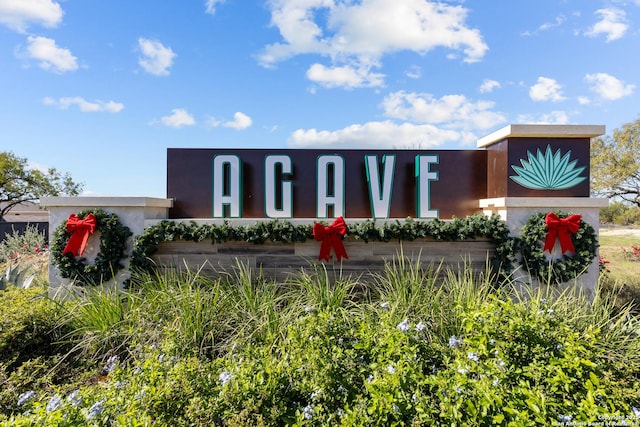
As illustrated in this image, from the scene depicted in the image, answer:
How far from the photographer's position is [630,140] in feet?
75.5

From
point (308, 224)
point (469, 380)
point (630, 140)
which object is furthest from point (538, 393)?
point (630, 140)

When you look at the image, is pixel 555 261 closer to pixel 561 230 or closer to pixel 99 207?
pixel 561 230

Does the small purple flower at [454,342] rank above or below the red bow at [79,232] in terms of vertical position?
below

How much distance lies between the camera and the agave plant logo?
5.07 m

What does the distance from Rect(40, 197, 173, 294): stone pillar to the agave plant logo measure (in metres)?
5.60

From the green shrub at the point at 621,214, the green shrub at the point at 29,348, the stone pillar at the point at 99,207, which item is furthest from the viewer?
the green shrub at the point at 621,214

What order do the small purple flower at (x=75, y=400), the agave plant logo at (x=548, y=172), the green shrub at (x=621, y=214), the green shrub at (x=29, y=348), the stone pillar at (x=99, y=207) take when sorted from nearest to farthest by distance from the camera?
Answer: the small purple flower at (x=75, y=400) < the green shrub at (x=29, y=348) < the stone pillar at (x=99, y=207) < the agave plant logo at (x=548, y=172) < the green shrub at (x=621, y=214)

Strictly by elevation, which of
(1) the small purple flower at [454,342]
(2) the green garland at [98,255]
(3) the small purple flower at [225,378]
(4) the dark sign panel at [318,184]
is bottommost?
(3) the small purple flower at [225,378]

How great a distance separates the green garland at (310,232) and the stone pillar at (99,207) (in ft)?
0.79

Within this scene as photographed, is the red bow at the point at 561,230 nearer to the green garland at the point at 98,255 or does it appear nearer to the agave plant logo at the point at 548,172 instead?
the agave plant logo at the point at 548,172

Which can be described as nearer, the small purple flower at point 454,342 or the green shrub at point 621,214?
the small purple flower at point 454,342

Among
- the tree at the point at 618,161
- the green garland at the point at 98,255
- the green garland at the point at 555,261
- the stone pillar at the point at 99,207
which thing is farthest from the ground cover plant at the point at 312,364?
the tree at the point at 618,161

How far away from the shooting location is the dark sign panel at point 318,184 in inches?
214

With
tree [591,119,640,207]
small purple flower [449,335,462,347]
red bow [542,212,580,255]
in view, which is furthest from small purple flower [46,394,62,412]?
tree [591,119,640,207]
